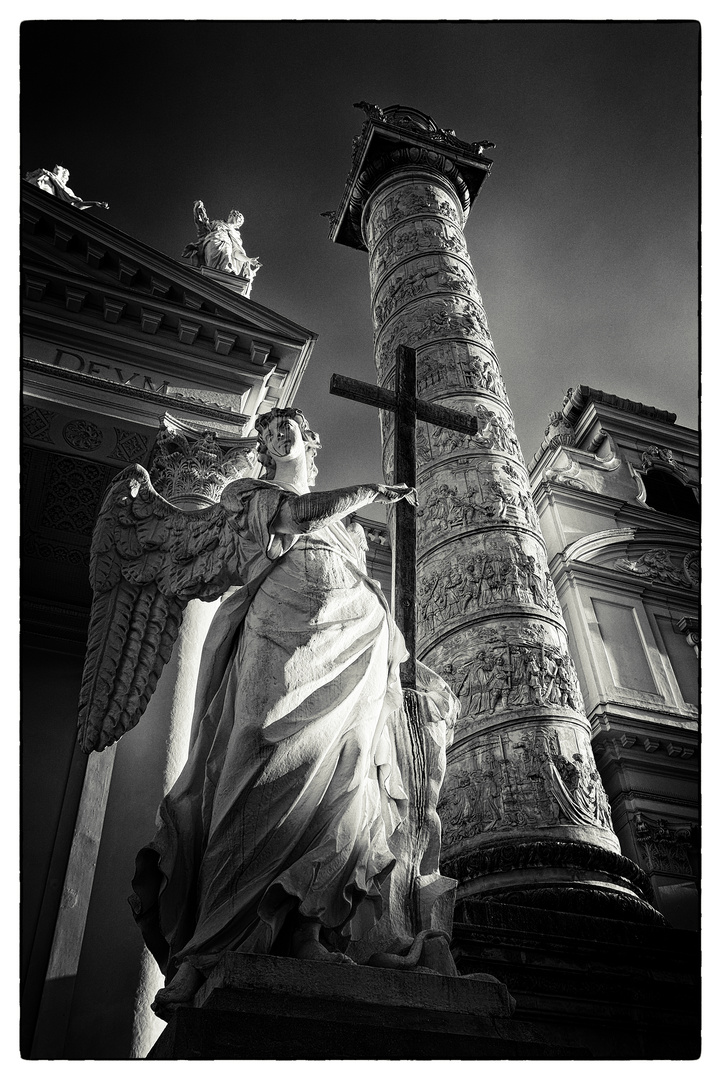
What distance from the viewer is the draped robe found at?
230 centimetres

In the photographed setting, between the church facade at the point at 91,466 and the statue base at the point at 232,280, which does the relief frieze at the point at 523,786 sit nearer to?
the church facade at the point at 91,466

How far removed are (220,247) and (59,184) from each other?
1.46 metres

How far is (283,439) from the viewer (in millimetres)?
3264

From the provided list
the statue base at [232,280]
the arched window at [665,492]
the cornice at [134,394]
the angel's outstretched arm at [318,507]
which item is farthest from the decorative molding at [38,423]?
the arched window at [665,492]

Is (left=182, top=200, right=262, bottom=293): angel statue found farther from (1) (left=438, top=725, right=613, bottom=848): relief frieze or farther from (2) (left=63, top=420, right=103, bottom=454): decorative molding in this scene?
(1) (left=438, top=725, right=613, bottom=848): relief frieze

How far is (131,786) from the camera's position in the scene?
3670 mm

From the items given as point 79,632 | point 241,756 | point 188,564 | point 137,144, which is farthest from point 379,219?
point 241,756

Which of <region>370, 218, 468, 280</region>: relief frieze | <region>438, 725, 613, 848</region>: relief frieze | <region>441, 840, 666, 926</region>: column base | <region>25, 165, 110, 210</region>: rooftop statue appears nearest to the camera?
<region>441, 840, 666, 926</region>: column base

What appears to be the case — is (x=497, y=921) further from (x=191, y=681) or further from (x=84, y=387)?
(x=84, y=387)

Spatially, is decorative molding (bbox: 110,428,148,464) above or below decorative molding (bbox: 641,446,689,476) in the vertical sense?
below

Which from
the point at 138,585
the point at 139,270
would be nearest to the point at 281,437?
the point at 138,585

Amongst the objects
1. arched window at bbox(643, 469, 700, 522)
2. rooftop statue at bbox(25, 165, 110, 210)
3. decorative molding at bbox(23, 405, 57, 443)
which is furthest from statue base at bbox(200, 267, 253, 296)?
arched window at bbox(643, 469, 700, 522)

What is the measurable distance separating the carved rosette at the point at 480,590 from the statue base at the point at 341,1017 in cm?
249

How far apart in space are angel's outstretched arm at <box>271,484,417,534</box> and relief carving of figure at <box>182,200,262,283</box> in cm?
438
